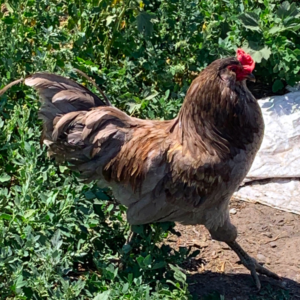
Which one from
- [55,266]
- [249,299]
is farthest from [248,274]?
[55,266]

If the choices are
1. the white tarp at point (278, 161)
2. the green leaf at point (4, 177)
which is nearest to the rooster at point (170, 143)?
the green leaf at point (4, 177)

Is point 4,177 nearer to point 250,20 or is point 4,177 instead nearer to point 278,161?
point 278,161

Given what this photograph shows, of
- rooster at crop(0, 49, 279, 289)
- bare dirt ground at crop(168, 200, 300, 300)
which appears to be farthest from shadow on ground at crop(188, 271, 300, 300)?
rooster at crop(0, 49, 279, 289)

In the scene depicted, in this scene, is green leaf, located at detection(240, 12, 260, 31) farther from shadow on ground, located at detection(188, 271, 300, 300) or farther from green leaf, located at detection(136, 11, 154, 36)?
shadow on ground, located at detection(188, 271, 300, 300)

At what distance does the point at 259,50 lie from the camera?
5379 millimetres

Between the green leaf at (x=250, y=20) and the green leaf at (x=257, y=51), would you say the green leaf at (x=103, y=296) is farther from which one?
the green leaf at (x=250, y=20)

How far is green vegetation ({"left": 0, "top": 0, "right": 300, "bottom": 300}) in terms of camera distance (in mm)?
3281

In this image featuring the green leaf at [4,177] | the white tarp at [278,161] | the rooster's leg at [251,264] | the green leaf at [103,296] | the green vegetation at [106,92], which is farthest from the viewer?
the white tarp at [278,161]

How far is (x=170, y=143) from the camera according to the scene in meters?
3.55

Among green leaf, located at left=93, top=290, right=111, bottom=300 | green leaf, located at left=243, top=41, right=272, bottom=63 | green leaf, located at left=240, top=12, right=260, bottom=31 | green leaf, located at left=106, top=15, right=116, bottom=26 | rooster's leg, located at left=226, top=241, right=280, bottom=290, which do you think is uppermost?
green leaf, located at left=240, top=12, right=260, bottom=31

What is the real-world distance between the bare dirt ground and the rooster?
550mm

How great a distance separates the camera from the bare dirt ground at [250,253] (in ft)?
13.0

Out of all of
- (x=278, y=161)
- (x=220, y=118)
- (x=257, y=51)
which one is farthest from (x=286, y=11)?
(x=220, y=118)

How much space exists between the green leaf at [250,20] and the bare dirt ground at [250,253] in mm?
1748
